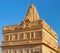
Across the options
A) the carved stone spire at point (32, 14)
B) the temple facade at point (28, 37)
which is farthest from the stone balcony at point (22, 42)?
the carved stone spire at point (32, 14)

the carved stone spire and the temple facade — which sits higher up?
the carved stone spire

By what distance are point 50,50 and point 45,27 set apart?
5.27 metres

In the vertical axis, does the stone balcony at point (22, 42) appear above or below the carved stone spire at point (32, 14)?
below

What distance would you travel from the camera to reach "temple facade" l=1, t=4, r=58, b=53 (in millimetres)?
46469

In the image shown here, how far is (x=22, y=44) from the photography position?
47.4 metres

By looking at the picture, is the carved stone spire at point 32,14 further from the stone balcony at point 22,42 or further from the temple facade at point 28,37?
the stone balcony at point 22,42

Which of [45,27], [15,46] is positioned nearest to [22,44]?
[15,46]

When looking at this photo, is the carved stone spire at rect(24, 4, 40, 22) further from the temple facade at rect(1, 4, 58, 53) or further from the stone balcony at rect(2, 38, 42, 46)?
the stone balcony at rect(2, 38, 42, 46)

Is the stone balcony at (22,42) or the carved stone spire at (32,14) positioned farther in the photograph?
the carved stone spire at (32,14)

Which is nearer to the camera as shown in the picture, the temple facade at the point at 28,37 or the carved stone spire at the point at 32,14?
the temple facade at the point at 28,37

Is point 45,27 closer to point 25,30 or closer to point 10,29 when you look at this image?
point 25,30

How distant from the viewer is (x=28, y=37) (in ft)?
156

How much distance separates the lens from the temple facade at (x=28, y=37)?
152ft

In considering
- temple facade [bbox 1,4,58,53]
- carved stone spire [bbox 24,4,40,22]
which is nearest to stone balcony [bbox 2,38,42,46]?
temple facade [bbox 1,4,58,53]
